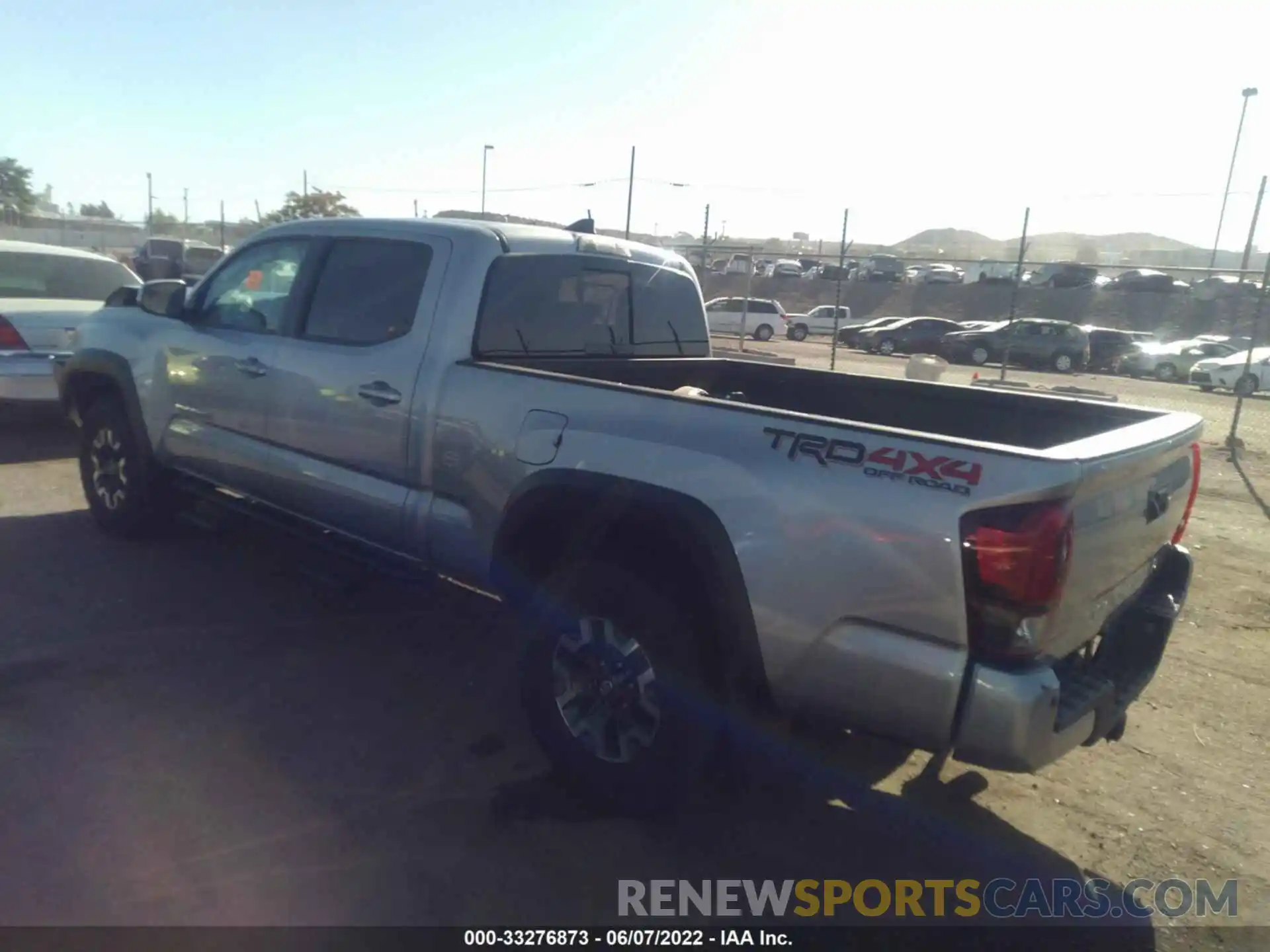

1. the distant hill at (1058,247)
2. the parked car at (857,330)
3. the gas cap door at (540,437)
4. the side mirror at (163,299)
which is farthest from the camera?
the distant hill at (1058,247)

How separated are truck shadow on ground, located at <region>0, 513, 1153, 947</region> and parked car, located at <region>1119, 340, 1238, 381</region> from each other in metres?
28.2

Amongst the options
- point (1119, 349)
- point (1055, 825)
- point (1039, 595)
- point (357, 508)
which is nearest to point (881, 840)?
point (1055, 825)

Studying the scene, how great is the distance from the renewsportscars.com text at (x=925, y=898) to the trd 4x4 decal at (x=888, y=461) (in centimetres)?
139

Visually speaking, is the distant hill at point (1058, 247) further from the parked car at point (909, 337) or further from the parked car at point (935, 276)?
the parked car at point (909, 337)

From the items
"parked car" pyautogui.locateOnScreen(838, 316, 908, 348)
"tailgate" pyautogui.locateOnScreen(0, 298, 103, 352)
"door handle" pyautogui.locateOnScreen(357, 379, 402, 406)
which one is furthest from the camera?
"parked car" pyautogui.locateOnScreen(838, 316, 908, 348)

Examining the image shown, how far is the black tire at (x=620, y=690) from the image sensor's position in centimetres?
335

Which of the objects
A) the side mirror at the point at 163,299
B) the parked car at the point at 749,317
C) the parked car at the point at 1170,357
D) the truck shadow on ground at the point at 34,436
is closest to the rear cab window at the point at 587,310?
the side mirror at the point at 163,299

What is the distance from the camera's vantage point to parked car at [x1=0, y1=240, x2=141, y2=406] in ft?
27.8

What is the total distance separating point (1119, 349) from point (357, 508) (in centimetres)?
2994

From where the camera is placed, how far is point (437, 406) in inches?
164

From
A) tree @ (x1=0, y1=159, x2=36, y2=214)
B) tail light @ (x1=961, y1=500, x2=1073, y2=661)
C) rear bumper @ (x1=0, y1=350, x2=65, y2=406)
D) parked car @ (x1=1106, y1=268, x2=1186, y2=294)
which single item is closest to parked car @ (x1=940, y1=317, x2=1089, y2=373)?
parked car @ (x1=1106, y1=268, x2=1186, y2=294)

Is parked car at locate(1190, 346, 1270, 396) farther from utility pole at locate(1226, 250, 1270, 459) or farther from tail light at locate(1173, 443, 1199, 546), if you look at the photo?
tail light at locate(1173, 443, 1199, 546)

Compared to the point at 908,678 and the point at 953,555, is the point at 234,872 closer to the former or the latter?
the point at 908,678

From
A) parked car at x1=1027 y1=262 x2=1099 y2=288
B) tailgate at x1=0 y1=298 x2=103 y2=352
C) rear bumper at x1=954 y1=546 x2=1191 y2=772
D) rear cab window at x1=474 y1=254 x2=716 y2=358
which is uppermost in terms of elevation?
parked car at x1=1027 y1=262 x2=1099 y2=288
